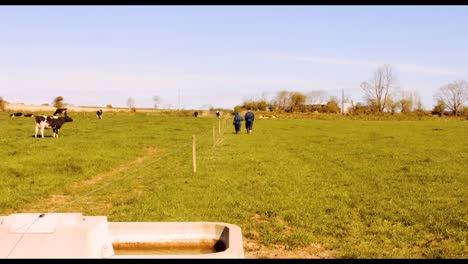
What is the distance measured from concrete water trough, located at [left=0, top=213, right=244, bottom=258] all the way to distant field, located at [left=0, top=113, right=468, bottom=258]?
114 cm

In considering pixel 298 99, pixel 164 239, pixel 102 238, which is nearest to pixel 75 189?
pixel 164 239

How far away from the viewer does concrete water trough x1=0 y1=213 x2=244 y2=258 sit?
5168 millimetres

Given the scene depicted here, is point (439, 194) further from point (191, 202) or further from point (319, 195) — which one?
point (191, 202)

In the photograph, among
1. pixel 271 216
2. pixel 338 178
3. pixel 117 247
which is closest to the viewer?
pixel 117 247

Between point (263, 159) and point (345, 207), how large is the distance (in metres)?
8.47

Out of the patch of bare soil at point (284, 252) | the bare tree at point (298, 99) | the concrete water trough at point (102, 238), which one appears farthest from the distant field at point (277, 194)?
the bare tree at point (298, 99)

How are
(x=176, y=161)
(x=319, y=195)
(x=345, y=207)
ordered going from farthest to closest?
1. (x=176, y=161)
2. (x=319, y=195)
3. (x=345, y=207)

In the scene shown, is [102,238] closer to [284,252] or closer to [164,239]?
[164,239]

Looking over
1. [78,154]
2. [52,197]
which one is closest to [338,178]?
[52,197]

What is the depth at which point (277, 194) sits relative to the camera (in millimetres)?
11258

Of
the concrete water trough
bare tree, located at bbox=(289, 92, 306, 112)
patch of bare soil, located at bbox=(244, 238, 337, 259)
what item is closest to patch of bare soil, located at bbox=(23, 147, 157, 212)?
the concrete water trough

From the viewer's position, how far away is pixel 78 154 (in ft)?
59.2

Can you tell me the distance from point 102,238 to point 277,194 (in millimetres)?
6385

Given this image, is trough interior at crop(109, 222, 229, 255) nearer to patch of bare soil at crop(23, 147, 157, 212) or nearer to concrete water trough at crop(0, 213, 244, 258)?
concrete water trough at crop(0, 213, 244, 258)
